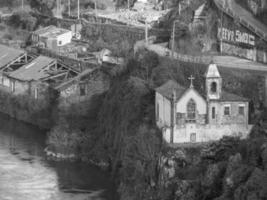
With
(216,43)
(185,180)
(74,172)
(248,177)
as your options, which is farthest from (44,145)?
(248,177)

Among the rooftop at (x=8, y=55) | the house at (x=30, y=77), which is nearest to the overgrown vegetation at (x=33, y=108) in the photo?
the house at (x=30, y=77)

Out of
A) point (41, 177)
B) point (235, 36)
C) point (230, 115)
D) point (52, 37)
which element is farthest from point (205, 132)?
point (52, 37)

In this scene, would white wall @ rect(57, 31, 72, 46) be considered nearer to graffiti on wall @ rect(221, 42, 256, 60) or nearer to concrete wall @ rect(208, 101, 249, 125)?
graffiti on wall @ rect(221, 42, 256, 60)

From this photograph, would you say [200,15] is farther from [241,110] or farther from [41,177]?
[41,177]

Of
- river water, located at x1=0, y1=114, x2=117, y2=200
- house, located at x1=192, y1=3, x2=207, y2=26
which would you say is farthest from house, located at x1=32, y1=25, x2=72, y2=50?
river water, located at x1=0, y1=114, x2=117, y2=200

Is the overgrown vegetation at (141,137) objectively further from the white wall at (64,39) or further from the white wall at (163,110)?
the white wall at (64,39)

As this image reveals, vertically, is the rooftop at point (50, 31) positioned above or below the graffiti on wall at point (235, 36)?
above

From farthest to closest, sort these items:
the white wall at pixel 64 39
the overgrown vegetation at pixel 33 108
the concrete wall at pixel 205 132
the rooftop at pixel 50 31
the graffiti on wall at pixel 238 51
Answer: the rooftop at pixel 50 31 < the white wall at pixel 64 39 < the overgrown vegetation at pixel 33 108 < the graffiti on wall at pixel 238 51 < the concrete wall at pixel 205 132
